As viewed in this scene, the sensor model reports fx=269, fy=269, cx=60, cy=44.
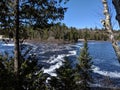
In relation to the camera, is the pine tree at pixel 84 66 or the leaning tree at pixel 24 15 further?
the pine tree at pixel 84 66

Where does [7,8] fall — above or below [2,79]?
above

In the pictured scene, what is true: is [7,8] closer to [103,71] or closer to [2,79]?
[2,79]

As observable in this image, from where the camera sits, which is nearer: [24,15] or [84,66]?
[24,15]

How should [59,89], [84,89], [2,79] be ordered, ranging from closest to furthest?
[2,79] < [59,89] < [84,89]

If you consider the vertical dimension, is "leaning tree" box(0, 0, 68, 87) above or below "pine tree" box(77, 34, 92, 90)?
above

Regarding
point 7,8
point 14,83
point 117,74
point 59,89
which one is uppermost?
point 7,8

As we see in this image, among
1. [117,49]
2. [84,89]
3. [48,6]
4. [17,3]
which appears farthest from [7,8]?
[84,89]

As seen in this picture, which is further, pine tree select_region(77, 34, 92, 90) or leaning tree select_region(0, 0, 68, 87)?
pine tree select_region(77, 34, 92, 90)

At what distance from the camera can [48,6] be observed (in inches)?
575

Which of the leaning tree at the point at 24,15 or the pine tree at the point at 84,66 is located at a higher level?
the leaning tree at the point at 24,15

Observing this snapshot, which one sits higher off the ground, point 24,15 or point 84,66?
point 24,15

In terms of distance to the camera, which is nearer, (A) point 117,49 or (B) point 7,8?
(A) point 117,49

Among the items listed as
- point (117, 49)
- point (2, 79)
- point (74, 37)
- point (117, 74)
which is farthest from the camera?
point (74, 37)

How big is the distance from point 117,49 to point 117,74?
43684mm
